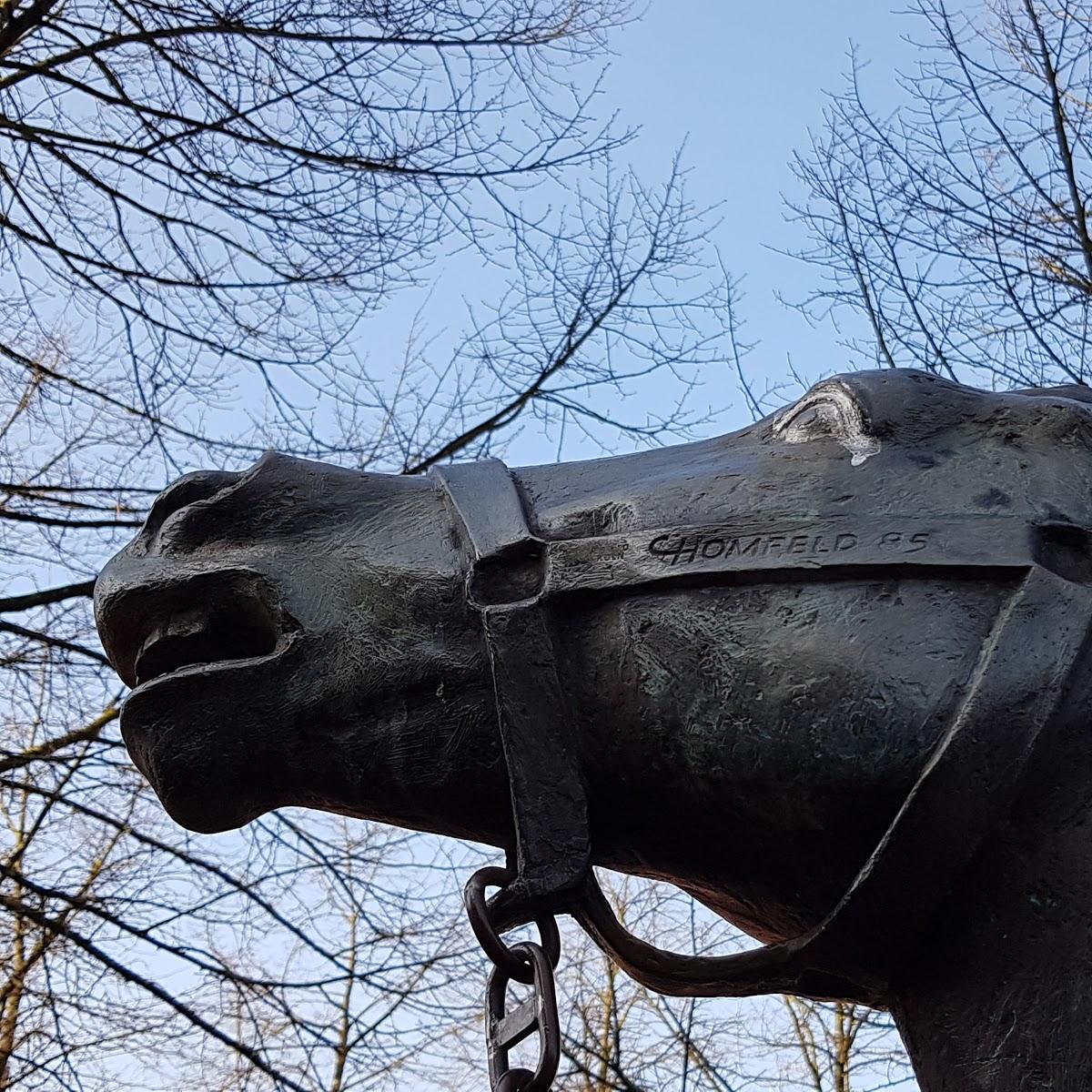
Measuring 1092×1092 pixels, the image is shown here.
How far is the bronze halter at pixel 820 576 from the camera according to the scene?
1355 mm

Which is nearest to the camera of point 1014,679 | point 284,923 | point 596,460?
point 1014,679

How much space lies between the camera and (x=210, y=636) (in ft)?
4.95

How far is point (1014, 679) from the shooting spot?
137 cm

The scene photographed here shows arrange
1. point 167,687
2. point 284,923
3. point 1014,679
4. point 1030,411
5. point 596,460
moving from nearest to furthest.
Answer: point 1014,679 → point 167,687 → point 1030,411 → point 596,460 → point 284,923

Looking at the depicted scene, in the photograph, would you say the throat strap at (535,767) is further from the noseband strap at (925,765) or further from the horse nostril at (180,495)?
the horse nostril at (180,495)

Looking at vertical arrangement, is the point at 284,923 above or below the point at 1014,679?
above

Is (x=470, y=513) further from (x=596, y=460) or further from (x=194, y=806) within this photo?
(x=194, y=806)

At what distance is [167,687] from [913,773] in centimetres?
67

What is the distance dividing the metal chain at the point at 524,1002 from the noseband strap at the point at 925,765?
2 cm

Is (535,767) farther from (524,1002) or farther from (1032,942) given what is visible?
(1032,942)

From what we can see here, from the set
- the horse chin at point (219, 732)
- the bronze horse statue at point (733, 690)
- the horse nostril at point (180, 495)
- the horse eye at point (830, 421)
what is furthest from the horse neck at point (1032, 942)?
the horse nostril at point (180, 495)

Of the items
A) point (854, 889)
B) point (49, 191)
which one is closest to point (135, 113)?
point (49, 191)

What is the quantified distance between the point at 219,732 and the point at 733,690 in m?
0.46
